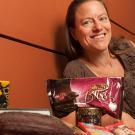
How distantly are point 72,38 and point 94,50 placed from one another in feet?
0.44

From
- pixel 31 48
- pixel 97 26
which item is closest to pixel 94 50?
pixel 97 26

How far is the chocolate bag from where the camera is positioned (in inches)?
38.8

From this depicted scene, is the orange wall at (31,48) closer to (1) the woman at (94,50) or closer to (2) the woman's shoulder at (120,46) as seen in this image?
(1) the woman at (94,50)

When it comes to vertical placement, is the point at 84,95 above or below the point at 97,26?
below

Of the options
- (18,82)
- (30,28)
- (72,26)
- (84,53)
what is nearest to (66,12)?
(72,26)

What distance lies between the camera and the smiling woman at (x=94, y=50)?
1.24 m

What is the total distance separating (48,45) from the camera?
1213 mm

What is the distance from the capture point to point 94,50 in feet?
4.20

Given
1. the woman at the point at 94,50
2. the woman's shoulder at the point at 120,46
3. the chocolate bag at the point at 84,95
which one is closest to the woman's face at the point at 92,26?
the woman at the point at 94,50

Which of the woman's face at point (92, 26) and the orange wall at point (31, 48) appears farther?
the woman's face at point (92, 26)

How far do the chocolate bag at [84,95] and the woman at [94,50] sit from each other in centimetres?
20

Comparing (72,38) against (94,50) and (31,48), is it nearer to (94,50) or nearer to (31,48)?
(94,50)

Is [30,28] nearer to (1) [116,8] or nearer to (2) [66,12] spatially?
(2) [66,12]

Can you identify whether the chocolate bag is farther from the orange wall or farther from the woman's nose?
the woman's nose
